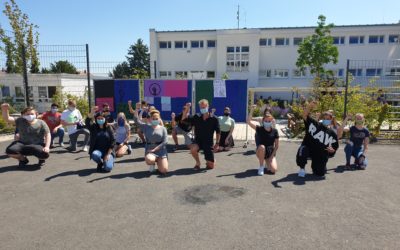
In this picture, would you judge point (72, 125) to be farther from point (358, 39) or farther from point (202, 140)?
point (358, 39)

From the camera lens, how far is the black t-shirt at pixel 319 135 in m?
6.64

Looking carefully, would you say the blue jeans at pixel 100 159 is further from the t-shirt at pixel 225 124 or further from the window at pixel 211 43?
the window at pixel 211 43

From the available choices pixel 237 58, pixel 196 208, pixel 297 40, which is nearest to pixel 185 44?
pixel 237 58

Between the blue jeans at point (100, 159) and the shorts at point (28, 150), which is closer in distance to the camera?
the blue jeans at point (100, 159)

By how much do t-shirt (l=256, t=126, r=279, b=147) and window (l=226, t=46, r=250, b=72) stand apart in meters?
25.9

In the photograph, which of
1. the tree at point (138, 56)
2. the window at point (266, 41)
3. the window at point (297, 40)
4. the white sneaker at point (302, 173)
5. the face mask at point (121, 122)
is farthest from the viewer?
the tree at point (138, 56)

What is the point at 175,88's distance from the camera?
11258mm

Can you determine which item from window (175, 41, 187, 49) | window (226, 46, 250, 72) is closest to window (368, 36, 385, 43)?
window (226, 46, 250, 72)

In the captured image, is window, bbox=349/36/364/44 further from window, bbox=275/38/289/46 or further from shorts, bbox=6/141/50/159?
shorts, bbox=6/141/50/159

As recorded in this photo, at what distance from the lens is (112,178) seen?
6.49m

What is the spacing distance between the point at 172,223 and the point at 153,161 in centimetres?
260

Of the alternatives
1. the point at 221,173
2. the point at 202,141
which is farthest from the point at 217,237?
the point at 202,141

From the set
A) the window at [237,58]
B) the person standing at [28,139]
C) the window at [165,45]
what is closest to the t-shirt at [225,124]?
the person standing at [28,139]

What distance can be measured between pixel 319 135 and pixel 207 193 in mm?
3004
